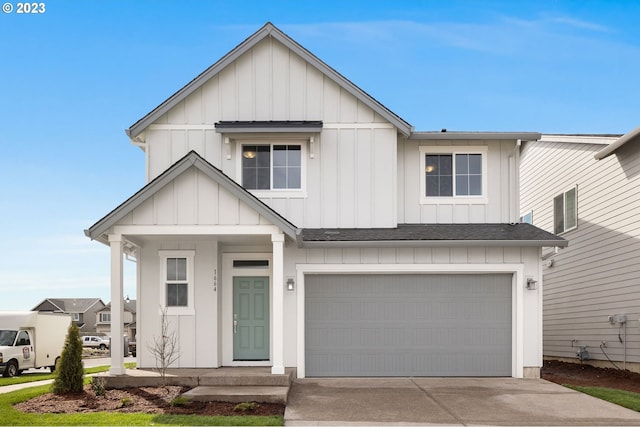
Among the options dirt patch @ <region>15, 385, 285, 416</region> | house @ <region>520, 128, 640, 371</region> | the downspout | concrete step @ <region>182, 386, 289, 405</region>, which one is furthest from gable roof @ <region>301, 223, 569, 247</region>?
dirt patch @ <region>15, 385, 285, 416</region>

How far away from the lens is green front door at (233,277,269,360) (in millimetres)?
14664

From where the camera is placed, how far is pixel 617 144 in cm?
1595

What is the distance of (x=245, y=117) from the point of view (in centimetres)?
1527

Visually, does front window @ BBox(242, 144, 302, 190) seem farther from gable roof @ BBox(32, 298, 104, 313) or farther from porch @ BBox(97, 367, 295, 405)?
gable roof @ BBox(32, 298, 104, 313)

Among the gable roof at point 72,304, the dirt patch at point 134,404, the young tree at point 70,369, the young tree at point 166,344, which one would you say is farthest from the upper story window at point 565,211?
the gable roof at point 72,304

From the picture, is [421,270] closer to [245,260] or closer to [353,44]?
[245,260]

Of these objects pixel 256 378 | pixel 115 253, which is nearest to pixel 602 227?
pixel 256 378

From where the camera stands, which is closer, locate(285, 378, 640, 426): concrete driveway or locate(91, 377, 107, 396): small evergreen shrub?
locate(285, 378, 640, 426): concrete driveway

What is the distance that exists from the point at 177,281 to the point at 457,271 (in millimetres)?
6184

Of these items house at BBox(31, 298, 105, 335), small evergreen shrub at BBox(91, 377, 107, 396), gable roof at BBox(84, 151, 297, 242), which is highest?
gable roof at BBox(84, 151, 297, 242)

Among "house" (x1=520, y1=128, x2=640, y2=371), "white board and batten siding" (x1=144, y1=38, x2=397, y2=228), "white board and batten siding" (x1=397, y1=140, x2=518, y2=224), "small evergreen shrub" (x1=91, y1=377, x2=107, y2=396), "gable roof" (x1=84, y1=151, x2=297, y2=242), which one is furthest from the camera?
"house" (x1=520, y1=128, x2=640, y2=371)

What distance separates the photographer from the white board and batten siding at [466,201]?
1567 centimetres

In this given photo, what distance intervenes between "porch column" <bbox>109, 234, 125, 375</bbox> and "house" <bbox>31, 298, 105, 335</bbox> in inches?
2410

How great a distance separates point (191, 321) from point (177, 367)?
103cm
